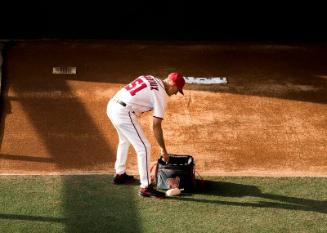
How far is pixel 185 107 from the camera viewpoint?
1052cm

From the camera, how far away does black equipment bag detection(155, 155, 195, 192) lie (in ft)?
26.9

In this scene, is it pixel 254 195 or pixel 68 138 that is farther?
pixel 68 138

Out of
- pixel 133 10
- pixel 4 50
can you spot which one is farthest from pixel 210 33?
pixel 4 50

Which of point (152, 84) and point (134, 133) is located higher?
point (152, 84)

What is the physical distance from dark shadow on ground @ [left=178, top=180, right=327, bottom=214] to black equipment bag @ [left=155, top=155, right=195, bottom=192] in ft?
0.59

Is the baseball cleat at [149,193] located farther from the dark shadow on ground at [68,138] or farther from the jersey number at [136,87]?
the jersey number at [136,87]

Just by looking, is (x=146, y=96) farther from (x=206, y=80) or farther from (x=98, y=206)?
(x=206, y=80)

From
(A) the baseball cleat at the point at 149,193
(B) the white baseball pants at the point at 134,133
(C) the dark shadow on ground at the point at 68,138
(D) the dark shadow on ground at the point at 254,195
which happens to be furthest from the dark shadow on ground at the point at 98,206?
(D) the dark shadow on ground at the point at 254,195

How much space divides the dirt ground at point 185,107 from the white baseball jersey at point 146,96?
122cm

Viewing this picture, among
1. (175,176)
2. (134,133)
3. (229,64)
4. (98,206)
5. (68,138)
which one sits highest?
(229,64)

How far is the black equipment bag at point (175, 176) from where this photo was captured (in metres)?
8.20

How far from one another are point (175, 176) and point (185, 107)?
2.46m

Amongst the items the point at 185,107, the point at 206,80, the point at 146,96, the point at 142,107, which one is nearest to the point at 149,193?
the point at 142,107

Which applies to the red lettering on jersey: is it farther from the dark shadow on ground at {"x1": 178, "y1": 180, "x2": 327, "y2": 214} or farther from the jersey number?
the dark shadow on ground at {"x1": 178, "y1": 180, "x2": 327, "y2": 214}
